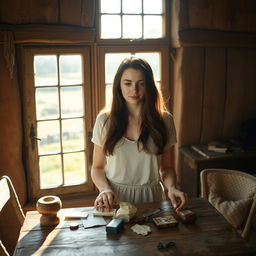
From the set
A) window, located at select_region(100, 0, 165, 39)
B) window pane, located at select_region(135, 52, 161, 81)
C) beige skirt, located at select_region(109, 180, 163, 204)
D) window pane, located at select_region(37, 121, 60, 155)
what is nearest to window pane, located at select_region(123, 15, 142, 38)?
window, located at select_region(100, 0, 165, 39)

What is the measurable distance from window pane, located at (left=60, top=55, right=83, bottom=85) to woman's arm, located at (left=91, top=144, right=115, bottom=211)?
124 cm

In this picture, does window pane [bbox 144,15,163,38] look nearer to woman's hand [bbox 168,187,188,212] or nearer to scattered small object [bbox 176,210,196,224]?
woman's hand [bbox 168,187,188,212]

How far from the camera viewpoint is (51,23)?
10.4ft

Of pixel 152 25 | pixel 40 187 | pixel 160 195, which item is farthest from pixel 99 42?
pixel 160 195

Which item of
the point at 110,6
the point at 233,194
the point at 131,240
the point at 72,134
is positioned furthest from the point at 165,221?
the point at 110,6

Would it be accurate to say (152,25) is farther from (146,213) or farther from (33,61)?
(146,213)

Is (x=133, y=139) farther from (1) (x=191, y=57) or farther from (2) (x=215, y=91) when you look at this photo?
(2) (x=215, y=91)

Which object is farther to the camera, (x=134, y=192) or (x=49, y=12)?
(x=49, y=12)

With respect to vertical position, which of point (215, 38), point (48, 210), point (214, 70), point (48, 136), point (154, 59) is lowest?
point (48, 210)

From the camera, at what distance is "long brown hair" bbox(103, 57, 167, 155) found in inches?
90.0

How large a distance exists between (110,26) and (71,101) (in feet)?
2.64

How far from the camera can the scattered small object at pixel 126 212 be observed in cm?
198

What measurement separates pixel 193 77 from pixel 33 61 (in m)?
1.52

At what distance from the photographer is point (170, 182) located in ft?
7.62
